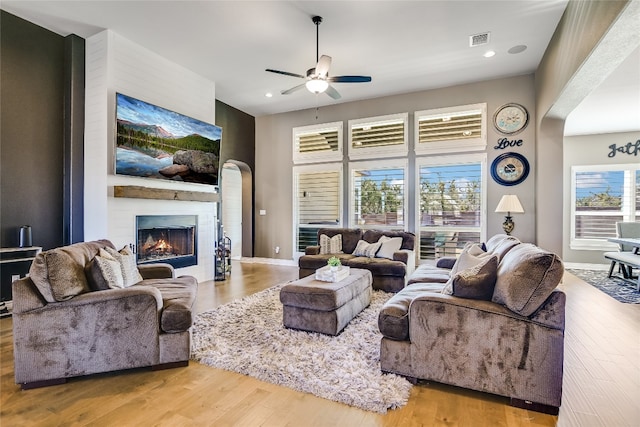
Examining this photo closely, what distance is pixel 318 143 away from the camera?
7246 millimetres

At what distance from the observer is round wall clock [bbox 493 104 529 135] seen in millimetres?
5543

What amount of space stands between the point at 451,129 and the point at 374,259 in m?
2.88

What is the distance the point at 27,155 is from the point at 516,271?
528cm

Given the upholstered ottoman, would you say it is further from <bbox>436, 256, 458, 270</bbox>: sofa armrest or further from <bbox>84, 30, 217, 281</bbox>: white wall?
<bbox>84, 30, 217, 281</bbox>: white wall

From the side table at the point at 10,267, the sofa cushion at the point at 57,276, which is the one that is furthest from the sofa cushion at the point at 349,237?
the side table at the point at 10,267

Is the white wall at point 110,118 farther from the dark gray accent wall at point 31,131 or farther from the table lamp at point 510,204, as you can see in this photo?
the table lamp at point 510,204

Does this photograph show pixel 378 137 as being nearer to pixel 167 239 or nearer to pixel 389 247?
pixel 389 247

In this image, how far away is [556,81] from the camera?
4.13m

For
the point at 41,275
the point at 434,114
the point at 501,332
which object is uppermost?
the point at 434,114

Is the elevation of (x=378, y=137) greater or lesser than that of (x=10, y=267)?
greater

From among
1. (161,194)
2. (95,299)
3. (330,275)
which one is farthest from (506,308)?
(161,194)

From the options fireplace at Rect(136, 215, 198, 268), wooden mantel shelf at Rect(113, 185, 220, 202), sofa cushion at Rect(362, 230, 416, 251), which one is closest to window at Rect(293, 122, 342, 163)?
sofa cushion at Rect(362, 230, 416, 251)

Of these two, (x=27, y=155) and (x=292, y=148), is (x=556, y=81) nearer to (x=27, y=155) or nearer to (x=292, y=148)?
(x=292, y=148)

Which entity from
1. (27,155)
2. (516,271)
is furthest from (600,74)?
(27,155)
